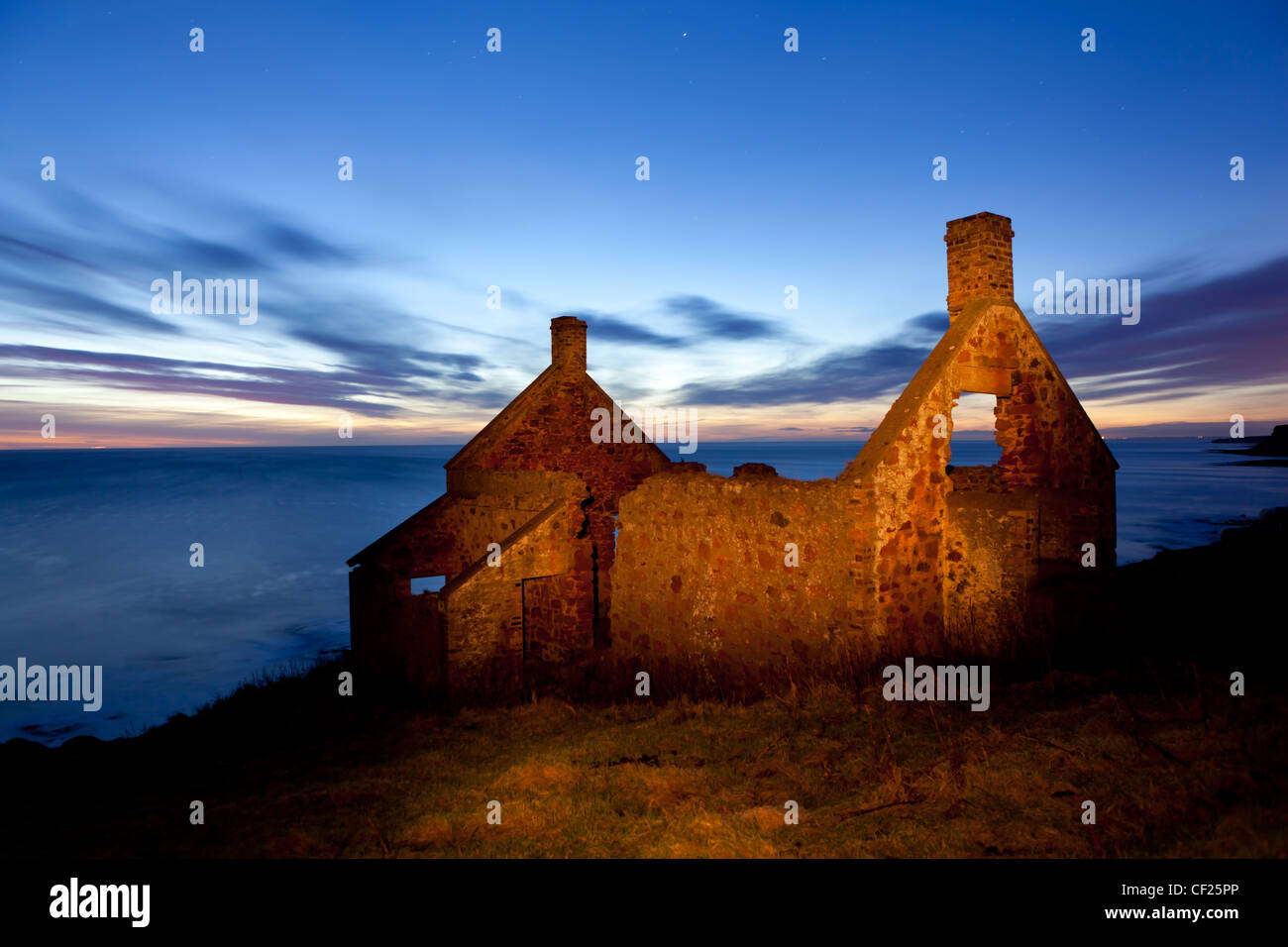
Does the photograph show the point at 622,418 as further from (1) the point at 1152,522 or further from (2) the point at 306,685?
(1) the point at 1152,522

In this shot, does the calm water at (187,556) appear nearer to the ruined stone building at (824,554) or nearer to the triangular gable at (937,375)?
the ruined stone building at (824,554)

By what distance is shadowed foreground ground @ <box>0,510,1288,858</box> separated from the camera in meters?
5.05

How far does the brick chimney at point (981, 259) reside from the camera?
34.5 feet

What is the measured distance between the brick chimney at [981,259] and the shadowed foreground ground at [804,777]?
4.21 metres

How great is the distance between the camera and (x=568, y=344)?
17.5 m

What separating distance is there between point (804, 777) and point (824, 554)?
143 inches

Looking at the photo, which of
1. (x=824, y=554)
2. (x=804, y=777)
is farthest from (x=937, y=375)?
(x=804, y=777)

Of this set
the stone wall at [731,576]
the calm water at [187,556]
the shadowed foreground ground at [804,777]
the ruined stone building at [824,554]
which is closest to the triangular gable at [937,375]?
the ruined stone building at [824,554]

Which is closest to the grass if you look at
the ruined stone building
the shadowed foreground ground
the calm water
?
the shadowed foreground ground

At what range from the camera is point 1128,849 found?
443 cm

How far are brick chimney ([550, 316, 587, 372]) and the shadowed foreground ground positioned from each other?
9.16m

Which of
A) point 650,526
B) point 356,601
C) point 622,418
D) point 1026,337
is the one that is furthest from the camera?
point 622,418
